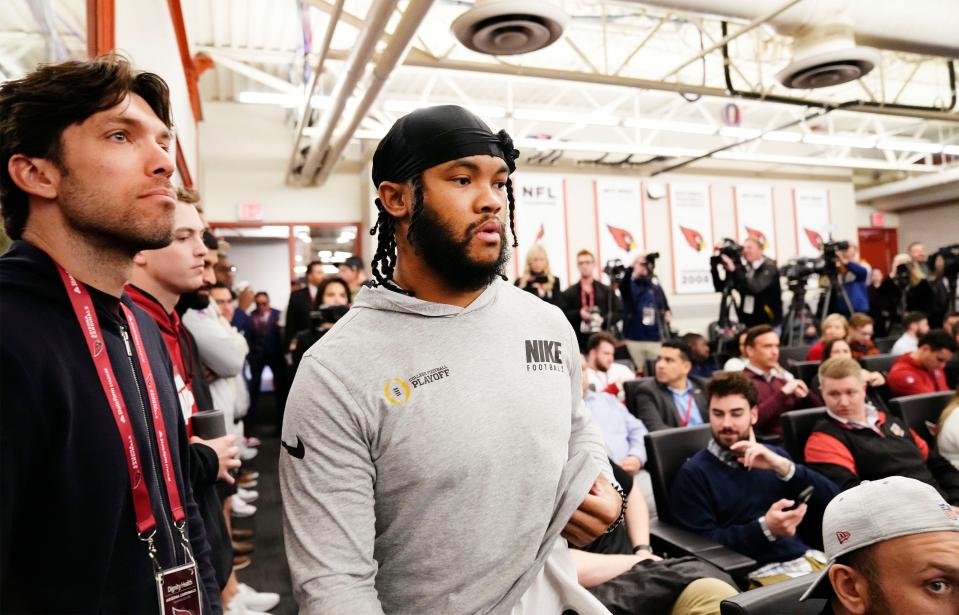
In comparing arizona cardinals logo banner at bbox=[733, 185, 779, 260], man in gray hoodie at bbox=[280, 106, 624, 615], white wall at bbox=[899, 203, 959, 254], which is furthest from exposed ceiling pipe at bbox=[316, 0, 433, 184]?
white wall at bbox=[899, 203, 959, 254]

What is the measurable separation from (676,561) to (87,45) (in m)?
2.38

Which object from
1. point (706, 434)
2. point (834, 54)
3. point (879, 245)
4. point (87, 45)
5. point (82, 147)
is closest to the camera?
point (82, 147)

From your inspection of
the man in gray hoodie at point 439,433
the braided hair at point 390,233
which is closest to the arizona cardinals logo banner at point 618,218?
the braided hair at point 390,233

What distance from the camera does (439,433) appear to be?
856mm

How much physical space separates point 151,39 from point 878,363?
5.08 meters

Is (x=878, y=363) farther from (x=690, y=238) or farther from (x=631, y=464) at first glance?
(x=690, y=238)

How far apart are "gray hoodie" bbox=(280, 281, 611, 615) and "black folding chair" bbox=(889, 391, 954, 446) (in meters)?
3.10

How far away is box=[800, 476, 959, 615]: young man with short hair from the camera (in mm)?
1210

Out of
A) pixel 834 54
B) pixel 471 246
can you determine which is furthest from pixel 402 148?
pixel 834 54

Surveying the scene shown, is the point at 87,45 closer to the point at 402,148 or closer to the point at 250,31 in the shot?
the point at 402,148

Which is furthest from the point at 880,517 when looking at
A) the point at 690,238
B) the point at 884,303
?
the point at 690,238

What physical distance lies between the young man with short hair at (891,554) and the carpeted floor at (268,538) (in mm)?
1955

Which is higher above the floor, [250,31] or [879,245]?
[250,31]

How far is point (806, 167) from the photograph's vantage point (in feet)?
35.3
